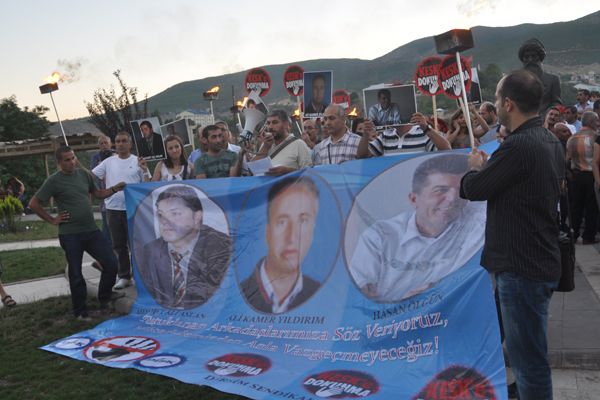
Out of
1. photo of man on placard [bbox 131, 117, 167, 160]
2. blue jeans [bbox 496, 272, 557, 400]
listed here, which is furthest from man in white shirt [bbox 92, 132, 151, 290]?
blue jeans [bbox 496, 272, 557, 400]

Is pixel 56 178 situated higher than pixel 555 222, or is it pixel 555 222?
pixel 56 178

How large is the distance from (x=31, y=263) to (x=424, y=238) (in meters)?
9.03

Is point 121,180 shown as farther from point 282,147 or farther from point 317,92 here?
point 317,92

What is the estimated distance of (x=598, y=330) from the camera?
15.1 feet

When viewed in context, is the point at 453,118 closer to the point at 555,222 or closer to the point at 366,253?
the point at 366,253

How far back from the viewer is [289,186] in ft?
17.4

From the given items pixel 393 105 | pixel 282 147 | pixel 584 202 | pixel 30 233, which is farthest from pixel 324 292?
pixel 30 233

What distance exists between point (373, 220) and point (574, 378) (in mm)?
1816

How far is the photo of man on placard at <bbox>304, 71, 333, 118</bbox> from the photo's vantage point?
9.04 meters

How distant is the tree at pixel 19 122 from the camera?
43.6 meters

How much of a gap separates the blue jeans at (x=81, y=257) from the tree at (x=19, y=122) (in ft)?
132

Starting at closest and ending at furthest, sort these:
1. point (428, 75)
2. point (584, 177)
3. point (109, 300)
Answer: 1. point (109, 300)
2. point (428, 75)
3. point (584, 177)

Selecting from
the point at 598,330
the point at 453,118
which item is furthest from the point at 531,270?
the point at 453,118

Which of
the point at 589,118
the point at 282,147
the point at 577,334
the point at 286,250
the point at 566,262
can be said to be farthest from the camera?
the point at 589,118
